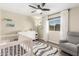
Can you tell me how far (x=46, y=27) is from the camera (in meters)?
2.37

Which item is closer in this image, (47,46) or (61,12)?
(61,12)

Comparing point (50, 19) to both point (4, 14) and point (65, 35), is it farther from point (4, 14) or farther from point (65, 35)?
point (4, 14)

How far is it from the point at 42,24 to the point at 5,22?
37.5 inches

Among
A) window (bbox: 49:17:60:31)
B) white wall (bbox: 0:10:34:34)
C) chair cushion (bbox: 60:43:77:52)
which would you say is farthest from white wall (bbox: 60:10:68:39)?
white wall (bbox: 0:10:34:34)

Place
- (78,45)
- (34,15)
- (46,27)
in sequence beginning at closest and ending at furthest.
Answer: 1. (78,45)
2. (34,15)
3. (46,27)

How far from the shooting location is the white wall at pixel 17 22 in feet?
6.82

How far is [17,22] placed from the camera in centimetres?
213

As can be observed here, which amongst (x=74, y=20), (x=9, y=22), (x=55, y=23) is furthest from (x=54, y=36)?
(x=9, y=22)

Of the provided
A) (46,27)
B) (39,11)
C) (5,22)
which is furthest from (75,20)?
(5,22)

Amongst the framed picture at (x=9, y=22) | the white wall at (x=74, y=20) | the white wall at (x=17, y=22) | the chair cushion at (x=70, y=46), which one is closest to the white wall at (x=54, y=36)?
the chair cushion at (x=70, y=46)

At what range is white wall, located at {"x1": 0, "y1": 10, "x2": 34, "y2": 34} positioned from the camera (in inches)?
81.8

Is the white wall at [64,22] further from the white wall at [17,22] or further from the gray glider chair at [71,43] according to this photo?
the white wall at [17,22]

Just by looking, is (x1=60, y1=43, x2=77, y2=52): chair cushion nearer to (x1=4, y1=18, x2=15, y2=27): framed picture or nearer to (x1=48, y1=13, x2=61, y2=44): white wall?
(x1=48, y1=13, x2=61, y2=44): white wall

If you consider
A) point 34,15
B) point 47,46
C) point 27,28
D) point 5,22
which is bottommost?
point 47,46
